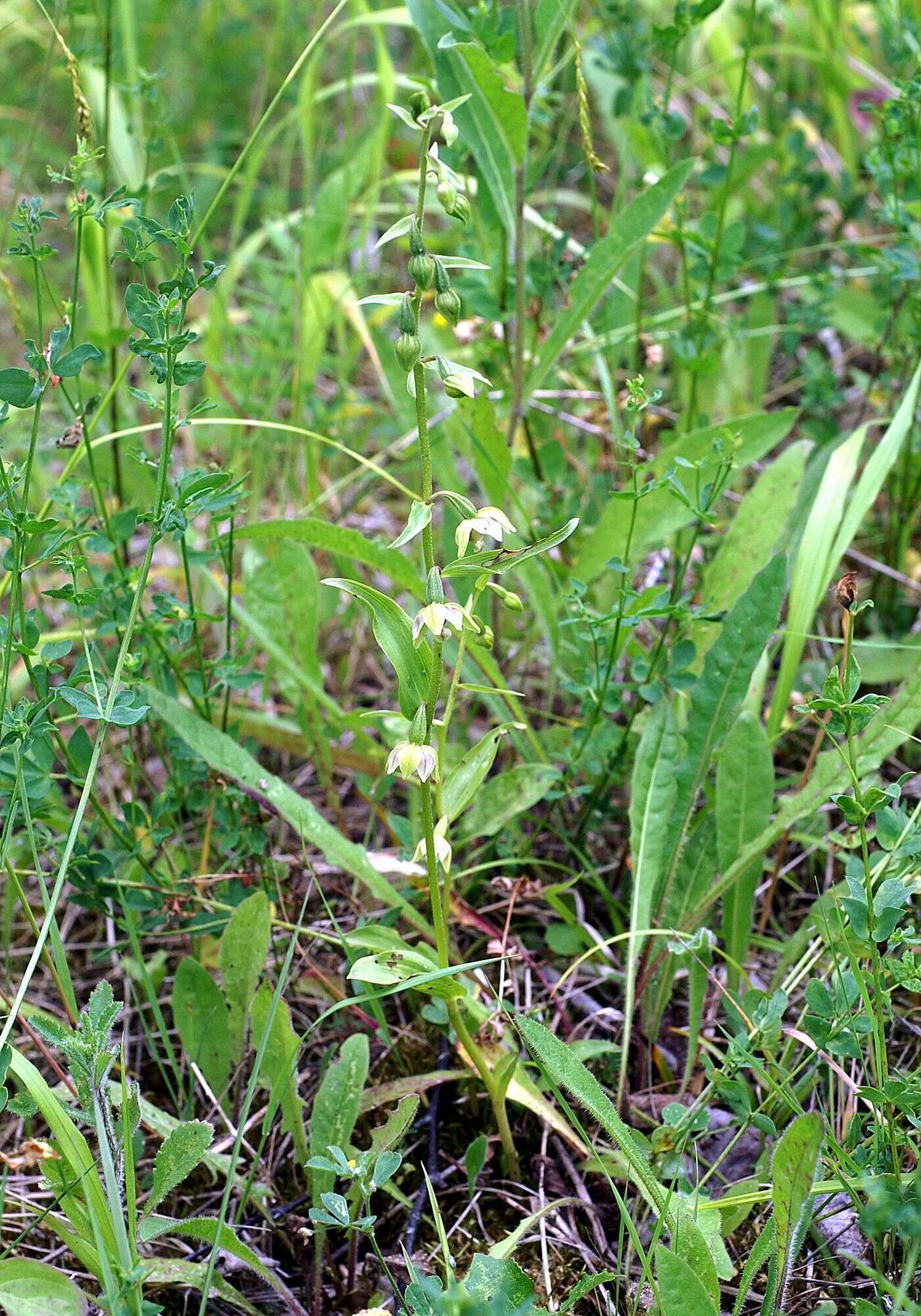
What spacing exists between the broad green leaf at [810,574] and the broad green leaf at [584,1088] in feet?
2.43

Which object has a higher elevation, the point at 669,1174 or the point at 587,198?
the point at 587,198

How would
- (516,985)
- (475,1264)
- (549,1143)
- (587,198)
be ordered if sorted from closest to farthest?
(475,1264), (549,1143), (516,985), (587,198)

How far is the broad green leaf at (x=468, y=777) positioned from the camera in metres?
1.43

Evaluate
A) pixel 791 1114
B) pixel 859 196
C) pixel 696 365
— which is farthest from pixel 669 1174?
pixel 859 196

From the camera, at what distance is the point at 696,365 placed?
2.16 metres

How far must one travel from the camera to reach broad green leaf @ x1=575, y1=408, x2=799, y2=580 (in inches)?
79.1

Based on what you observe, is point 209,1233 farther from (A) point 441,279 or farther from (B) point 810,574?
(B) point 810,574

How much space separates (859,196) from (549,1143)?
240 centimetres

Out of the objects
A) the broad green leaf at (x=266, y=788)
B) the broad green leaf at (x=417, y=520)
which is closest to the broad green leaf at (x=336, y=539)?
the broad green leaf at (x=266, y=788)

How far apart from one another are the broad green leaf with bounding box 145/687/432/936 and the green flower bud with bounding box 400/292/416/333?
2.45 ft

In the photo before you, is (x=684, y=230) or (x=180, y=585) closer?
(x=684, y=230)

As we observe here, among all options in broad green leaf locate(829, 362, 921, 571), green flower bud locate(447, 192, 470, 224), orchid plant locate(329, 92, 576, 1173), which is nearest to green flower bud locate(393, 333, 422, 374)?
orchid plant locate(329, 92, 576, 1173)

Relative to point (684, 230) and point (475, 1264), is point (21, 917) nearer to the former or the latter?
point (475, 1264)

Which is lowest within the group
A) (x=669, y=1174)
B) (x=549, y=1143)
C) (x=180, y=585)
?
(x=549, y=1143)
